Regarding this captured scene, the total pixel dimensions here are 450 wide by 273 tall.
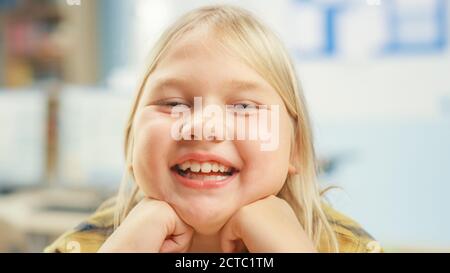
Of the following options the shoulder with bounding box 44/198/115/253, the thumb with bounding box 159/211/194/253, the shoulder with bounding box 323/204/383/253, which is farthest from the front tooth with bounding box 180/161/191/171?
the shoulder with bounding box 323/204/383/253

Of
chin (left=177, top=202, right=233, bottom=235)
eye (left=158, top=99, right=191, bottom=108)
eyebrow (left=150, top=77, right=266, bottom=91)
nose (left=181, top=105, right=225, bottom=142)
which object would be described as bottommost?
chin (left=177, top=202, right=233, bottom=235)

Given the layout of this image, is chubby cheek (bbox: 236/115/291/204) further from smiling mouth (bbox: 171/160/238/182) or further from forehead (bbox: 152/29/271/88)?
forehead (bbox: 152/29/271/88)

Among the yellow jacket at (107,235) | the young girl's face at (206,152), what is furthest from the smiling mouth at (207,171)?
the yellow jacket at (107,235)

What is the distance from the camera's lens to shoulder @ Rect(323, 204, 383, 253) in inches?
44.8

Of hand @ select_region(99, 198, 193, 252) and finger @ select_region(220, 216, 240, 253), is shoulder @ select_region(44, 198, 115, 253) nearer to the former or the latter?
hand @ select_region(99, 198, 193, 252)

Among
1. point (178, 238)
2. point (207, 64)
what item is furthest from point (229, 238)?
point (207, 64)

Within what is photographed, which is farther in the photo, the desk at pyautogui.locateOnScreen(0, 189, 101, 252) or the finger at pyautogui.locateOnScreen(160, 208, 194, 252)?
the desk at pyautogui.locateOnScreen(0, 189, 101, 252)

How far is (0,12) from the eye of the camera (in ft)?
4.07

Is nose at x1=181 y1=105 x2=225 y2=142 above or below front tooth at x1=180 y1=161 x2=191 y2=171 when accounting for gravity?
above

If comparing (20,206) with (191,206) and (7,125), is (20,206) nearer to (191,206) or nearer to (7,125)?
(7,125)

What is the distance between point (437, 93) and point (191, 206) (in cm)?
61

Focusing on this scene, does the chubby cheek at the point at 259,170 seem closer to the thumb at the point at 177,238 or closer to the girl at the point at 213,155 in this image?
the girl at the point at 213,155

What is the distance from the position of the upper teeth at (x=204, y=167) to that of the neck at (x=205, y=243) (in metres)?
0.14
